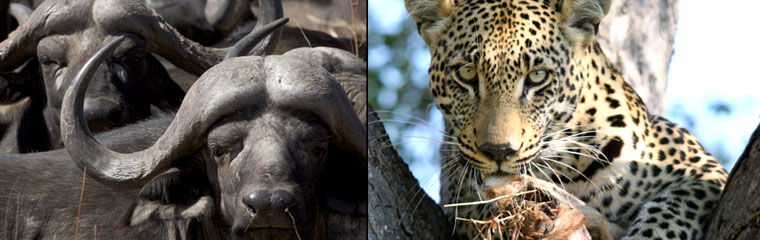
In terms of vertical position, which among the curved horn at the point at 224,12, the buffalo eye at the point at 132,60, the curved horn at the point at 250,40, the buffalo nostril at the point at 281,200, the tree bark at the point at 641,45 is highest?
the tree bark at the point at 641,45

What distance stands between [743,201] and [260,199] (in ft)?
5.62

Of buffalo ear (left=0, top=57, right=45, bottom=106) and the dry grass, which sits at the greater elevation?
the dry grass

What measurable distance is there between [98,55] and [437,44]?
154cm

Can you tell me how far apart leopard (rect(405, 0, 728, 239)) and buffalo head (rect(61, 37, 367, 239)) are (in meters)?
0.52

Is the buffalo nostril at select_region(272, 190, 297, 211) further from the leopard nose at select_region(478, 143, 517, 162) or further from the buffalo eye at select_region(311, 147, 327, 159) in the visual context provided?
the leopard nose at select_region(478, 143, 517, 162)

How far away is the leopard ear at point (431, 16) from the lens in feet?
14.5

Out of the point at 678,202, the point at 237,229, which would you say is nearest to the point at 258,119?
the point at 237,229

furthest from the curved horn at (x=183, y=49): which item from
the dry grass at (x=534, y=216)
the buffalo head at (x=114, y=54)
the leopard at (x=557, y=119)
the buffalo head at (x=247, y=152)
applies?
the dry grass at (x=534, y=216)

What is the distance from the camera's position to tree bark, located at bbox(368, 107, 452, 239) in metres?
3.98

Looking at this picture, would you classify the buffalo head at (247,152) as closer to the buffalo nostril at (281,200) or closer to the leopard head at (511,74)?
the buffalo nostril at (281,200)

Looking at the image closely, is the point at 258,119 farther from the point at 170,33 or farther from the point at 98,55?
the point at 170,33

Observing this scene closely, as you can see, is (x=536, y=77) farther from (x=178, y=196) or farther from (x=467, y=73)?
(x=178, y=196)

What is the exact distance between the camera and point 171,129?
3.80 metres

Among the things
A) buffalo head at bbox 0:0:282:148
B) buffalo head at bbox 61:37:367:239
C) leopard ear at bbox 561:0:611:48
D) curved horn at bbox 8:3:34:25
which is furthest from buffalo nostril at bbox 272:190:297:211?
curved horn at bbox 8:3:34:25
